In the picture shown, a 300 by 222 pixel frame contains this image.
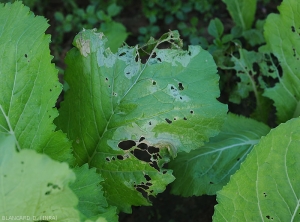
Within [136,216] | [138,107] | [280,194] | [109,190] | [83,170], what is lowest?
[136,216]

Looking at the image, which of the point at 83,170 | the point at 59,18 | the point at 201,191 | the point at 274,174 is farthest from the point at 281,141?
the point at 59,18

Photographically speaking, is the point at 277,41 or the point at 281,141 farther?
the point at 277,41

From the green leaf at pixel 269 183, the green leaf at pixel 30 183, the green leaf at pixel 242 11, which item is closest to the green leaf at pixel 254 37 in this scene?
the green leaf at pixel 242 11

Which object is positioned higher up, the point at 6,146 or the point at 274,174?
the point at 6,146

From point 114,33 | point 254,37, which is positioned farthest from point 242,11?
point 114,33

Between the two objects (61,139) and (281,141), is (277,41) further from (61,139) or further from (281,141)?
(61,139)

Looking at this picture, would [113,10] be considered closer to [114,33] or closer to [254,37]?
[114,33]
